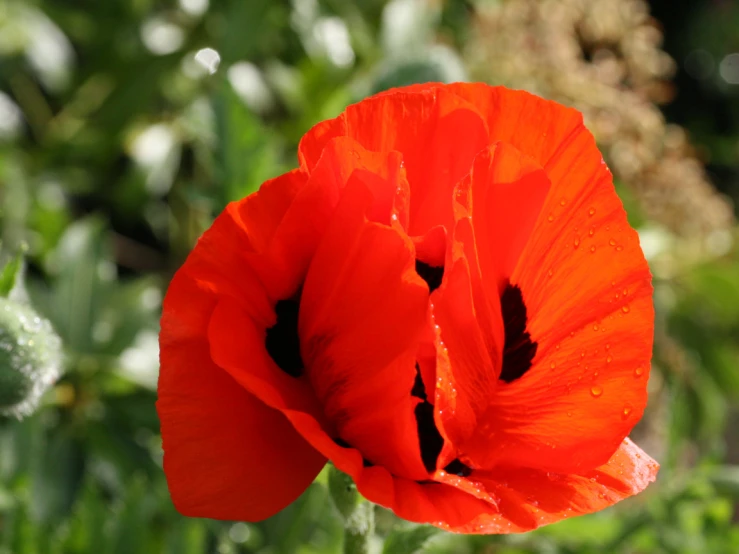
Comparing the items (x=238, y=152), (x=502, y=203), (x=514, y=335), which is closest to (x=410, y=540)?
(x=514, y=335)

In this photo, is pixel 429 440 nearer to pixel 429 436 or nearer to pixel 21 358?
pixel 429 436

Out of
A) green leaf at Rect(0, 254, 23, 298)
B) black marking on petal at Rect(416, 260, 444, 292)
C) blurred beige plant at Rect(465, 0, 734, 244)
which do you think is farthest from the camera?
blurred beige plant at Rect(465, 0, 734, 244)

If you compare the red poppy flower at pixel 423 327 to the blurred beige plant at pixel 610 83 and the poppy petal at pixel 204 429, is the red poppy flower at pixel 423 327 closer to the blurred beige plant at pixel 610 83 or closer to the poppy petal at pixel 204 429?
the poppy petal at pixel 204 429

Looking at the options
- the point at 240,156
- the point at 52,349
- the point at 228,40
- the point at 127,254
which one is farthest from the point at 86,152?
the point at 52,349

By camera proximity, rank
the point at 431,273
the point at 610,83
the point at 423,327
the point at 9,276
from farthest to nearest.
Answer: the point at 610,83 < the point at 9,276 < the point at 431,273 < the point at 423,327

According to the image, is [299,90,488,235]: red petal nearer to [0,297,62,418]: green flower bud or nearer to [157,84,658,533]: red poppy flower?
[157,84,658,533]: red poppy flower

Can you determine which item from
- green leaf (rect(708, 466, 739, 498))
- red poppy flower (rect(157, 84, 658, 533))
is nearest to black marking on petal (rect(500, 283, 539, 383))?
red poppy flower (rect(157, 84, 658, 533))

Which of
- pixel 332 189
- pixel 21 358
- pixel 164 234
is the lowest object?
pixel 164 234
